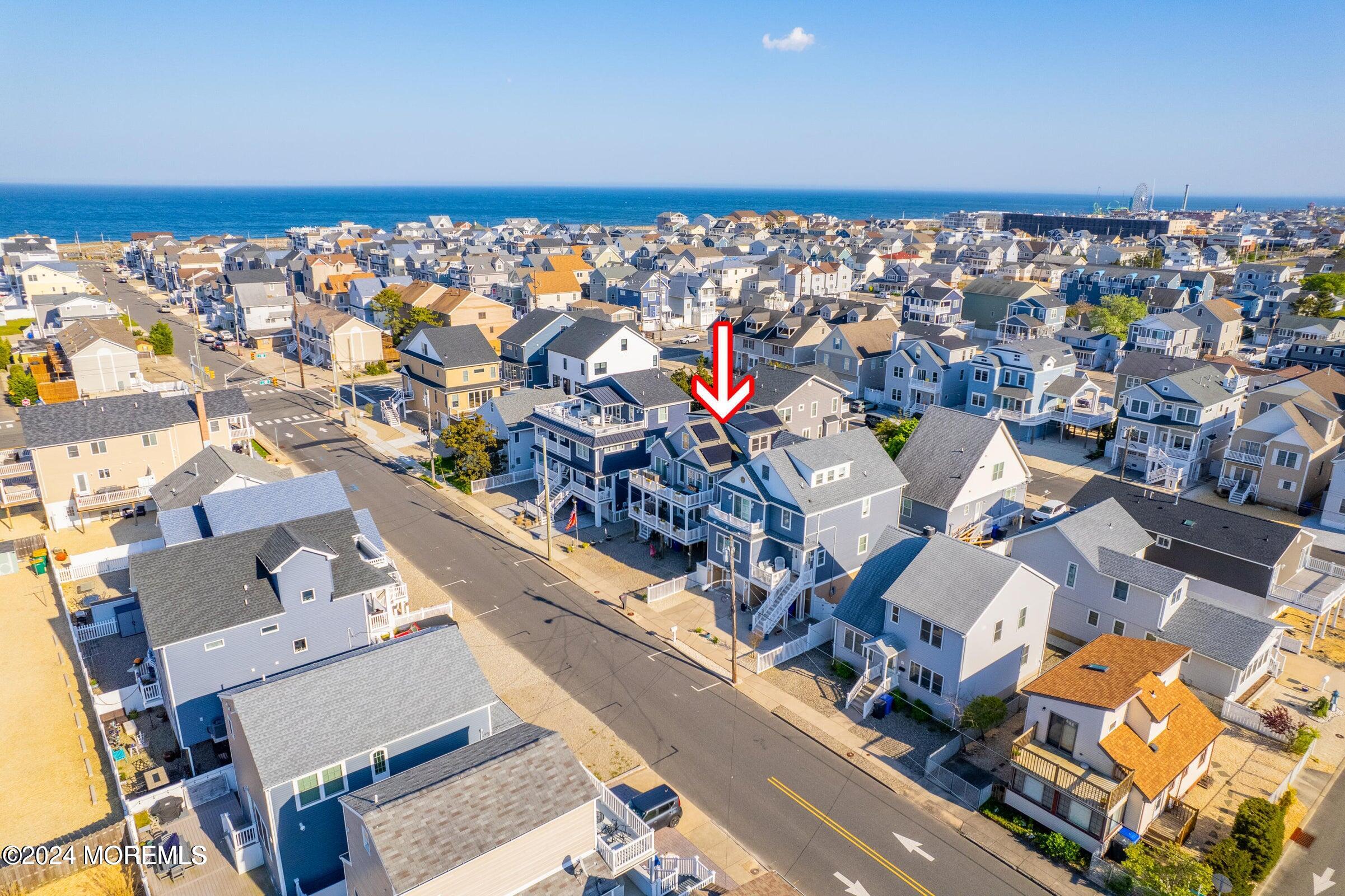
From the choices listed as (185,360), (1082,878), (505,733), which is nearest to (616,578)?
(505,733)

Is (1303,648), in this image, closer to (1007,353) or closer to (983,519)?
(983,519)

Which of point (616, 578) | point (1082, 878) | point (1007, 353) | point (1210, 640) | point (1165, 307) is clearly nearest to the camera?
point (1082, 878)

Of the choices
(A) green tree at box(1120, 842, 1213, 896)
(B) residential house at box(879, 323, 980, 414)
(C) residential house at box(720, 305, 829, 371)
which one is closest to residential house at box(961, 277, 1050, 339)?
(C) residential house at box(720, 305, 829, 371)

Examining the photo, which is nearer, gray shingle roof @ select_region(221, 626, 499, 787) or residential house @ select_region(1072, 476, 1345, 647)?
gray shingle roof @ select_region(221, 626, 499, 787)

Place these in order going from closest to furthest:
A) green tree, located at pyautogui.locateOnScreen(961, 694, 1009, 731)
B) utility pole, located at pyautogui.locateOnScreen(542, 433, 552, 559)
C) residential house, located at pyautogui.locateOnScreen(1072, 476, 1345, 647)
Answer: green tree, located at pyautogui.locateOnScreen(961, 694, 1009, 731)
residential house, located at pyautogui.locateOnScreen(1072, 476, 1345, 647)
utility pole, located at pyautogui.locateOnScreen(542, 433, 552, 559)

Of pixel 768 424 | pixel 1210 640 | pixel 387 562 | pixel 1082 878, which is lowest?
pixel 1082 878

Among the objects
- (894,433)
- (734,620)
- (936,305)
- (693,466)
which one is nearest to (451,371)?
(693,466)

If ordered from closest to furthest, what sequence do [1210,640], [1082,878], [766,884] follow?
[766,884] → [1082,878] → [1210,640]

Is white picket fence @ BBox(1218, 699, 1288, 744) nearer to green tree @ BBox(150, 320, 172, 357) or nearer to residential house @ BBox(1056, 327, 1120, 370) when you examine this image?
residential house @ BBox(1056, 327, 1120, 370)
